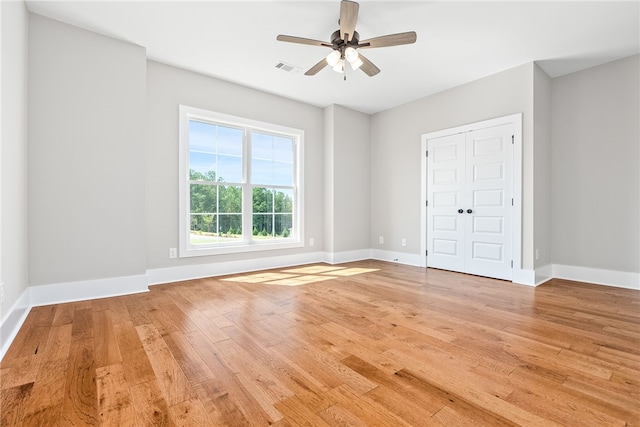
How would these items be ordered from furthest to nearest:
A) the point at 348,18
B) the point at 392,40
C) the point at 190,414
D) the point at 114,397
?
the point at 392,40
the point at 348,18
the point at 114,397
the point at 190,414

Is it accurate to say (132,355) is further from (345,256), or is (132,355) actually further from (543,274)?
(543,274)

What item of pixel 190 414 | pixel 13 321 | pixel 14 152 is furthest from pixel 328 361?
pixel 14 152

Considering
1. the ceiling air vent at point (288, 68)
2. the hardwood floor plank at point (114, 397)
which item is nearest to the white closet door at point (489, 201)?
the ceiling air vent at point (288, 68)

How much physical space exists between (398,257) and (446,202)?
4.33 feet

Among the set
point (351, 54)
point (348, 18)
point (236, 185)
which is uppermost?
point (348, 18)

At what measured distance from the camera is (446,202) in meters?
4.59

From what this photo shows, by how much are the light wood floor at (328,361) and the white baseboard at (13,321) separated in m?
0.06

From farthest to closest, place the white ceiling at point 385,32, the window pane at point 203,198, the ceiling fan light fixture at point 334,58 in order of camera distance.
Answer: the window pane at point 203,198 → the ceiling fan light fixture at point 334,58 → the white ceiling at point 385,32

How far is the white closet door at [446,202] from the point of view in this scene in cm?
441

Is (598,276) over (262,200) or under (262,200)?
under

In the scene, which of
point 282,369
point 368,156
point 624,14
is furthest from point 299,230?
point 624,14

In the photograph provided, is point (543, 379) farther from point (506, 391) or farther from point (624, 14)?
point (624, 14)

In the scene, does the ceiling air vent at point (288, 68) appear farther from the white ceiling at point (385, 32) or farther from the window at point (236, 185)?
the window at point (236, 185)

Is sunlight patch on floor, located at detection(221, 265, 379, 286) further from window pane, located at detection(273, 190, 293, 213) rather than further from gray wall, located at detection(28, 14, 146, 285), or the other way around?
gray wall, located at detection(28, 14, 146, 285)
